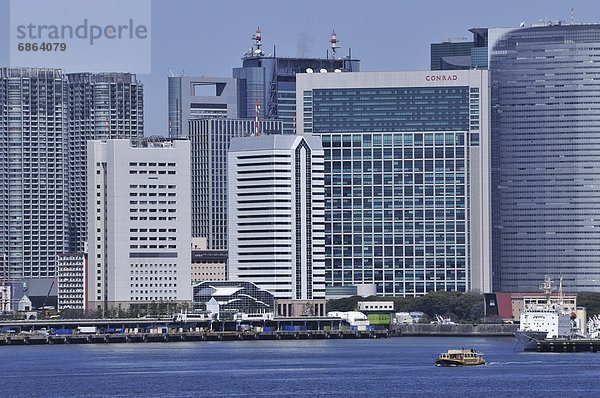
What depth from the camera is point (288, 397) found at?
521ft

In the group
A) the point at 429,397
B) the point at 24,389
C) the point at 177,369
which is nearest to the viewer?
the point at 429,397

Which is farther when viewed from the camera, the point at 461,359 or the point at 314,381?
the point at 461,359

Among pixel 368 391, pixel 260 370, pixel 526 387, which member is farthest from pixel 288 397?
pixel 260 370

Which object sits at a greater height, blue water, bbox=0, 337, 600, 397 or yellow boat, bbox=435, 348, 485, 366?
yellow boat, bbox=435, 348, 485, 366

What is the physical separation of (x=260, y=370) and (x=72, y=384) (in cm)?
2395

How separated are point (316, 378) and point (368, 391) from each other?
1652cm

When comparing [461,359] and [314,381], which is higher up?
[461,359]

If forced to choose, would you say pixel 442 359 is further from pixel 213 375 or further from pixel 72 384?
pixel 72 384

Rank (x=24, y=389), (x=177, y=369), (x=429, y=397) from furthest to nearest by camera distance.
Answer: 1. (x=177, y=369)
2. (x=24, y=389)
3. (x=429, y=397)

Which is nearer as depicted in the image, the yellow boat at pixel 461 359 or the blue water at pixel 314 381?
the blue water at pixel 314 381

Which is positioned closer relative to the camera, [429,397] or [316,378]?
[429,397]

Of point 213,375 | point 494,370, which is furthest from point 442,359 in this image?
point 213,375

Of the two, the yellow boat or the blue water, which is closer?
the blue water

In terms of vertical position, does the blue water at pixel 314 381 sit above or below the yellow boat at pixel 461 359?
below
